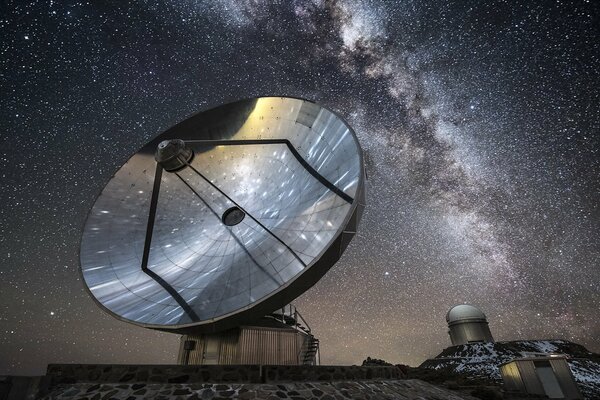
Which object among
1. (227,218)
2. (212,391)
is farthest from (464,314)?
(212,391)

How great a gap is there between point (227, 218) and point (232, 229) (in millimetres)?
897

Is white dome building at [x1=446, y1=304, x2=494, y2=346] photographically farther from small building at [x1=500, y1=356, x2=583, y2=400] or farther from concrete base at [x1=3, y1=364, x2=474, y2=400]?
concrete base at [x1=3, y1=364, x2=474, y2=400]

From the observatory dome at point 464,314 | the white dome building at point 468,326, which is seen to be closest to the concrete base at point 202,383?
the white dome building at point 468,326

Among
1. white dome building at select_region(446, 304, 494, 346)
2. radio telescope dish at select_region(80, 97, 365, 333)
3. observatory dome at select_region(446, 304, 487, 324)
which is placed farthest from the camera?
observatory dome at select_region(446, 304, 487, 324)

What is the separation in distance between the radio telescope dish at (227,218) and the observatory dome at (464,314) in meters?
34.1

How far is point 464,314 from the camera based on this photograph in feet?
121

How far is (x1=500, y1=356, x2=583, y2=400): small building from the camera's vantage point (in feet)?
53.0

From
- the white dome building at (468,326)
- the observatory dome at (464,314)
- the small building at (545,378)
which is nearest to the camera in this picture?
the small building at (545,378)

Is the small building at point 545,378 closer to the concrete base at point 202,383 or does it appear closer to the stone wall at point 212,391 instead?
the concrete base at point 202,383

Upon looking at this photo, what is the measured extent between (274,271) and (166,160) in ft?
22.4

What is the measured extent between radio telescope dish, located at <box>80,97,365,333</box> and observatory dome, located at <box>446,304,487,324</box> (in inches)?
1342

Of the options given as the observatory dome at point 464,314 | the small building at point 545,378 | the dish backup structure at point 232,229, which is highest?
the observatory dome at point 464,314

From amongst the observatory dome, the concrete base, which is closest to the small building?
the concrete base

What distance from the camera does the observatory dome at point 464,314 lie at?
36.5 metres
